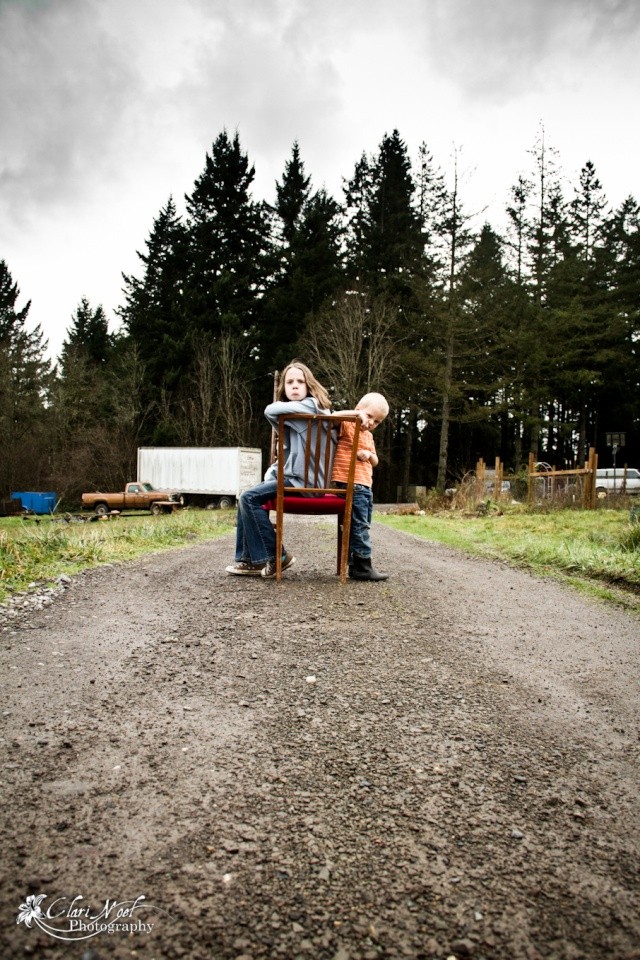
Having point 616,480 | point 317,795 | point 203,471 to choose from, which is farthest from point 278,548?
point 616,480

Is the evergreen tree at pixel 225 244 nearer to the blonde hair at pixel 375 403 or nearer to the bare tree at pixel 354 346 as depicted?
the bare tree at pixel 354 346

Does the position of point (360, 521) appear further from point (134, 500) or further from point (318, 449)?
point (134, 500)

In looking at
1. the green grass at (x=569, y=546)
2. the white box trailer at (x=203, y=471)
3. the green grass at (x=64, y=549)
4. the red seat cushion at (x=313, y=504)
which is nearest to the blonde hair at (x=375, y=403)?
the red seat cushion at (x=313, y=504)

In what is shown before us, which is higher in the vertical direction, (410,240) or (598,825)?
(410,240)

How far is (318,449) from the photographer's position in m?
4.12

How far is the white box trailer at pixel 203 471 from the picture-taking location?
25.4 metres

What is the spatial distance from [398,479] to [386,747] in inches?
1377

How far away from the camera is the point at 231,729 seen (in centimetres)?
169

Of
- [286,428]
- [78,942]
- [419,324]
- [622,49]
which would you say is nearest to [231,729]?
[78,942]

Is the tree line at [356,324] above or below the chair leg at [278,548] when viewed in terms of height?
above

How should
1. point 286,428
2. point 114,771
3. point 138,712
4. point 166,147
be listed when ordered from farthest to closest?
point 166,147, point 286,428, point 138,712, point 114,771

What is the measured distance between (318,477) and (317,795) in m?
2.91

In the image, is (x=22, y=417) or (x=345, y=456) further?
(x=22, y=417)

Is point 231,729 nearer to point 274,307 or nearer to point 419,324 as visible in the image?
point 419,324
